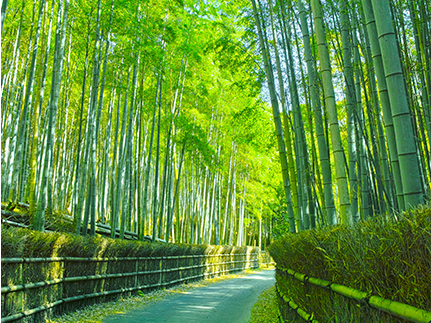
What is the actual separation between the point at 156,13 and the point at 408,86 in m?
5.76

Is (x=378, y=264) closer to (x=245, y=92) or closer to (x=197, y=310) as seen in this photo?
(x=197, y=310)

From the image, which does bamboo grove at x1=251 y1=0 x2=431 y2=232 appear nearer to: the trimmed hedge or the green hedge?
the green hedge

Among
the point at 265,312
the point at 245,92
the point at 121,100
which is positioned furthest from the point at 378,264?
the point at 121,100

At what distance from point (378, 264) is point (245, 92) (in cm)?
943

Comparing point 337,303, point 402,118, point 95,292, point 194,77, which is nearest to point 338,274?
point 337,303

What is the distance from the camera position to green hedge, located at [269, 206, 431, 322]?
106 cm

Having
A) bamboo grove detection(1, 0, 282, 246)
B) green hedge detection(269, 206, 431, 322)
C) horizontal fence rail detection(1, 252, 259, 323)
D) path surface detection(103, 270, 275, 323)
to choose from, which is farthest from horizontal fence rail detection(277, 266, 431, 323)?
path surface detection(103, 270, 275, 323)

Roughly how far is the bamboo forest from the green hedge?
0.98 feet

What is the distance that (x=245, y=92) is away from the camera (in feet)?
34.2

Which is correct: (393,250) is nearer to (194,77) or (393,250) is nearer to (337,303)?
(337,303)

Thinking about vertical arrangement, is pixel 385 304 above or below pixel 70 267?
below

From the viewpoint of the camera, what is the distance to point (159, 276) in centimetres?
761

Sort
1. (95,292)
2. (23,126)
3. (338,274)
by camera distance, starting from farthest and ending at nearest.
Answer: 1. (23,126)
2. (95,292)
3. (338,274)

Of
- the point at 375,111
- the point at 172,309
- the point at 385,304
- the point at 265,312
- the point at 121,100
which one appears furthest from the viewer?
the point at 121,100
